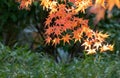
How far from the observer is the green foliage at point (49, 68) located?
12.0 ft

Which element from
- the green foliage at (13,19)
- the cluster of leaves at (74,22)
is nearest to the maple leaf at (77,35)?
the cluster of leaves at (74,22)

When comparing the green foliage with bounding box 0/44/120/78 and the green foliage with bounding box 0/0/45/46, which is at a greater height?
the green foliage with bounding box 0/0/45/46

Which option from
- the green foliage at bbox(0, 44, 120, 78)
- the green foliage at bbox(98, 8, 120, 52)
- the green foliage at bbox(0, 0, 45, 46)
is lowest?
the green foliage at bbox(0, 44, 120, 78)

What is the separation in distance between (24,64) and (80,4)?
3.10ft

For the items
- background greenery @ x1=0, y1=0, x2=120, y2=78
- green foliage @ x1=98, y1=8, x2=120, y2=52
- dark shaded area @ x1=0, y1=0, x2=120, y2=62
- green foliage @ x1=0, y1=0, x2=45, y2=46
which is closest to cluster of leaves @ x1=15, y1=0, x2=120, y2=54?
background greenery @ x1=0, y1=0, x2=120, y2=78

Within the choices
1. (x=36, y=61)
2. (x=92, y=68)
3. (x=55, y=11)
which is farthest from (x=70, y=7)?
(x=92, y=68)

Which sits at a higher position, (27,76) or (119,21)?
(119,21)

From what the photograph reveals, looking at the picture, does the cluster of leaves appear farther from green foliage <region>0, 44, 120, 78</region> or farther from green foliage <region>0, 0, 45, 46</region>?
green foliage <region>0, 0, 45, 46</region>

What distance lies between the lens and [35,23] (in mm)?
6629

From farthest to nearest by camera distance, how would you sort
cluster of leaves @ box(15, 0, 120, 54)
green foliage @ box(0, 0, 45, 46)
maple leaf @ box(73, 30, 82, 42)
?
green foliage @ box(0, 0, 45, 46), maple leaf @ box(73, 30, 82, 42), cluster of leaves @ box(15, 0, 120, 54)

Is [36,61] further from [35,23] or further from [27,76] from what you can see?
[35,23]

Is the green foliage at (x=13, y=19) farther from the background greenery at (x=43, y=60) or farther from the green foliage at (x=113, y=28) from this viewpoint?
the green foliage at (x=113, y=28)

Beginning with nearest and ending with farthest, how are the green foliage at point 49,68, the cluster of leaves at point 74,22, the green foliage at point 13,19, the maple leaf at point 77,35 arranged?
the green foliage at point 49,68 → the cluster of leaves at point 74,22 → the maple leaf at point 77,35 → the green foliage at point 13,19

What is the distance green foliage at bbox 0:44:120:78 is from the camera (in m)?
3.65
